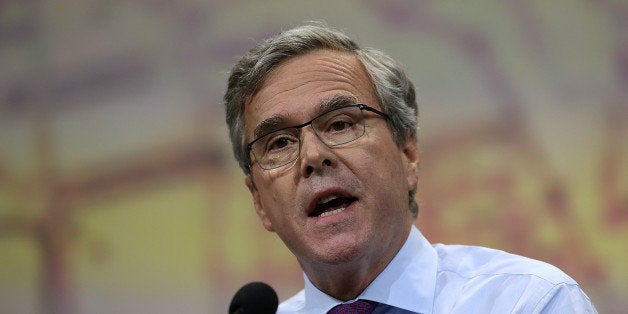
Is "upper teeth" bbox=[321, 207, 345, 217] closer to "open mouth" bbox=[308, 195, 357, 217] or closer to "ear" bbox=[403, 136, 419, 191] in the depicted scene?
"open mouth" bbox=[308, 195, 357, 217]

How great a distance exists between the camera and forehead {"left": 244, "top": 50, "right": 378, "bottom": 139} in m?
1.90

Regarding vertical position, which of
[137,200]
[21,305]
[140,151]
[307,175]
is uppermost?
[307,175]

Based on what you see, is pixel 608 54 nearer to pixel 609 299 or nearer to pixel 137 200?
pixel 609 299

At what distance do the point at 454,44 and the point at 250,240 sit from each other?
1086 millimetres

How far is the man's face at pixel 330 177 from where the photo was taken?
1.76 m

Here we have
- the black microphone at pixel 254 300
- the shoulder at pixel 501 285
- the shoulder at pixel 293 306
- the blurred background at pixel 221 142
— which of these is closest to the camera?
the shoulder at pixel 501 285

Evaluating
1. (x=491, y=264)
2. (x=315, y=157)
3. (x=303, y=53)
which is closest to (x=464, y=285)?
(x=491, y=264)

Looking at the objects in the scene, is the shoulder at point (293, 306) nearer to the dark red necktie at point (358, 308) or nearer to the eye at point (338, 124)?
the dark red necktie at point (358, 308)

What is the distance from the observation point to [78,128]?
9.91 ft

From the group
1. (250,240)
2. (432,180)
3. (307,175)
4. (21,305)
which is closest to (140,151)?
(250,240)

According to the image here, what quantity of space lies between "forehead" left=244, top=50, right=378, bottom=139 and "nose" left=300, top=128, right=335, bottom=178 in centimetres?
9

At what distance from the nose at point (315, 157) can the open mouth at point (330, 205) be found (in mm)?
72

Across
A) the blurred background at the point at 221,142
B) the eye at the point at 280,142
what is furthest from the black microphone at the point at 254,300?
the blurred background at the point at 221,142

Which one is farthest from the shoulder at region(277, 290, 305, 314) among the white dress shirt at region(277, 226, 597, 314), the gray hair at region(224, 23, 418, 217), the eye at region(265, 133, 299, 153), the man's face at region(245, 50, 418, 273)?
the eye at region(265, 133, 299, 153)
